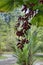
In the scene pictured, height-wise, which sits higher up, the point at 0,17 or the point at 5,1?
the point at 0,17

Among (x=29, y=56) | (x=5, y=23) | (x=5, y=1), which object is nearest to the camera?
(x=5, y=1)

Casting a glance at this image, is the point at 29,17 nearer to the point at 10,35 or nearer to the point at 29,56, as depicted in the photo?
the point at 29,56

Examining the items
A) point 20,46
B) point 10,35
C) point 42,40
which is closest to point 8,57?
point 10,35

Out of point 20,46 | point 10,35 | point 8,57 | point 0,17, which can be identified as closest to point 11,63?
point 8,57

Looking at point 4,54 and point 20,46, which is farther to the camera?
point 4,54

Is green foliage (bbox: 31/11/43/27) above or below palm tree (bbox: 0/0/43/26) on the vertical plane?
below

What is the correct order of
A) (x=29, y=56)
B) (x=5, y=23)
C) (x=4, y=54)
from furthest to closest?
(x=4, y=54) < (x=5, y=23) < (x=29, y=56)

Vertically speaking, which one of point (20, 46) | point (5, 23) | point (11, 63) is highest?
point (5, 23)

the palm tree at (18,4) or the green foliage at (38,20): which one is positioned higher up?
the palm tree at (18,4)

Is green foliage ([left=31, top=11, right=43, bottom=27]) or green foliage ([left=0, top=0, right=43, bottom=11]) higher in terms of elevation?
green foliage ([left=0, top=0, right=43, bottom=11])
